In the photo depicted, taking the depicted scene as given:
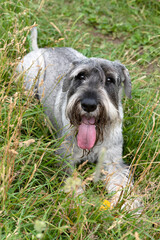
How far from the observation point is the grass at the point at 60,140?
2682 millimetres

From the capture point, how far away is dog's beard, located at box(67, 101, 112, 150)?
339cm

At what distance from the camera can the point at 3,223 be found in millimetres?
2623

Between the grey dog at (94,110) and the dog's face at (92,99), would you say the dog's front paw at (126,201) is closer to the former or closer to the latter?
the grey dog at (94,110)

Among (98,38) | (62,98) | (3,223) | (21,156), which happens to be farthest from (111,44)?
(3,223)

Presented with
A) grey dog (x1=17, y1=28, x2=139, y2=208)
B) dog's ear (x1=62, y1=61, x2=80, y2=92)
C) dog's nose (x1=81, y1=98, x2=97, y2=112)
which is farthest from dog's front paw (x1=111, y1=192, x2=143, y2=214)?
dog's ear (x1=62, y1=61, x2=80, y2=92)

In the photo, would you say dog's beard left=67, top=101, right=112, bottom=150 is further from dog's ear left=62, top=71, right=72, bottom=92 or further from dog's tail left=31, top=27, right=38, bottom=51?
dog's tail left=31, top=27, right=38, bottom=51

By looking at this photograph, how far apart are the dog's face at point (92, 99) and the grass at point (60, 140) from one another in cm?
Answer: 40

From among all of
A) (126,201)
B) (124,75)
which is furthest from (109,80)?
(126,201)

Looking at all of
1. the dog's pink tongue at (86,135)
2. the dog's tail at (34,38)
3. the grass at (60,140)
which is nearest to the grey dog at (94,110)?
the dog's pink tongue at (86,135)

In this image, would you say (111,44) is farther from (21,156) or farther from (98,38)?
(21,156)

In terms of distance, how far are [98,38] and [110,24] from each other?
0.60 m

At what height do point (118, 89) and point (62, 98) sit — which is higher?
point (118, 89)

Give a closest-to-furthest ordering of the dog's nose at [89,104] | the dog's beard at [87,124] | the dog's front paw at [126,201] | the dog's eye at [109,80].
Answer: the dog's front paw at [126,201] → the dog's nose at [89,104] → the dog's beard at [87,124] → the dog's eye at [109,80]

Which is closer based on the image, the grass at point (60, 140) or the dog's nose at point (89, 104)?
the grass at point (60, 140)
